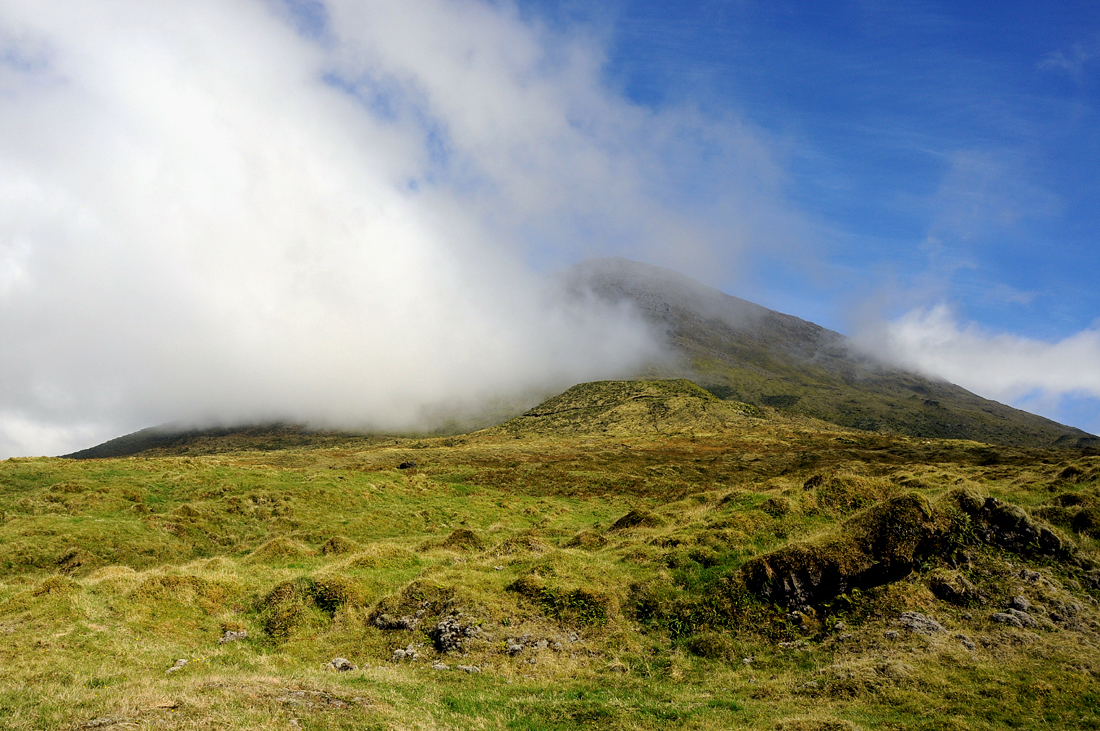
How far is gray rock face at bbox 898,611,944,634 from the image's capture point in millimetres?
14383

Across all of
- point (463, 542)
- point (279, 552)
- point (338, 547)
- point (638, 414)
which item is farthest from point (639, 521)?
point (638, 414)

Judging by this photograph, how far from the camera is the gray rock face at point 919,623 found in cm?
1438

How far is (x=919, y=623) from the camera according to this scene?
14633 millimetres

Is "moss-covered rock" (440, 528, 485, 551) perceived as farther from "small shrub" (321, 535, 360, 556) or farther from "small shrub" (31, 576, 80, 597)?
"small shrub" (31, 576, 80, 597)

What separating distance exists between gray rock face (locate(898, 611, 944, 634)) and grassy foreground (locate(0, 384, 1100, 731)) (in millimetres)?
145

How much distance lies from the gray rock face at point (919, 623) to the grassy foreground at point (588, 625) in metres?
0.15

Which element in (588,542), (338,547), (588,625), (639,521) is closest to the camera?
(588,625)

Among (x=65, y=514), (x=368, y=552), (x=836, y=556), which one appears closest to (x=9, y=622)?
(x=368, y=552)

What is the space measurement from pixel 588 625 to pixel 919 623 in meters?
9.68

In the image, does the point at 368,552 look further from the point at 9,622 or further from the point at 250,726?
the point at 250,726

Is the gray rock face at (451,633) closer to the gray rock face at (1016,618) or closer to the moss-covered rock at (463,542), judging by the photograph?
the moss-covered rock at (463,542)

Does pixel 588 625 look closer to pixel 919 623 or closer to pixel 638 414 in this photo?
pixel 919 623

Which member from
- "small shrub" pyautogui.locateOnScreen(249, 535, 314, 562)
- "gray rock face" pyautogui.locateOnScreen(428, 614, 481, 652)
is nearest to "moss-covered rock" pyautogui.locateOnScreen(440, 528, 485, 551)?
"small shrub" pyautogui.locateOnScreen(249, 535, 314, 562)

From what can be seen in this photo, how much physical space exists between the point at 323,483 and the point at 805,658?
137ft
